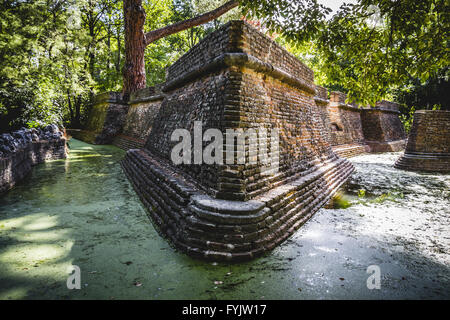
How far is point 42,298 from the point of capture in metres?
2.09

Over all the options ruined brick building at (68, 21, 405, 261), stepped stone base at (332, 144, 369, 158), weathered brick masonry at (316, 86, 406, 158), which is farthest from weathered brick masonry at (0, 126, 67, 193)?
stepped stone base at (332, 144, 369, 158)

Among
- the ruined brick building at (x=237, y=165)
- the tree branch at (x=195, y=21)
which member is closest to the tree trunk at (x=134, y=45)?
the tree branch at (x=195, y=21)

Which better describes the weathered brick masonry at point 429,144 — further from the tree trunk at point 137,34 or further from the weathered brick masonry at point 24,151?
the weathered brick masonry at point 24,151

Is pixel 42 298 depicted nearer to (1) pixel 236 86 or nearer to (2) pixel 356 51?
(1) pixel 236 86

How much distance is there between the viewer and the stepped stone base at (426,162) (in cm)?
842

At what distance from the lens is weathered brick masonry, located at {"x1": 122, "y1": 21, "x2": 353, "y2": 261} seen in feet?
9.36

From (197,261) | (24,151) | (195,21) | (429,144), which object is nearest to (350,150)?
(429,144)

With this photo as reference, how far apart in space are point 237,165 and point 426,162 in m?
9.04

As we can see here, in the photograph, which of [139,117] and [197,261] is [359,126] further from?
[197,261]

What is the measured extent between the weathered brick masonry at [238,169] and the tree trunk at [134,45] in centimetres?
733

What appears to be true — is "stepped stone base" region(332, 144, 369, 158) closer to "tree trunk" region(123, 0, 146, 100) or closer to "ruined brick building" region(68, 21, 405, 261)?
"ruined brick building" region(68, 21, 405, 261)
